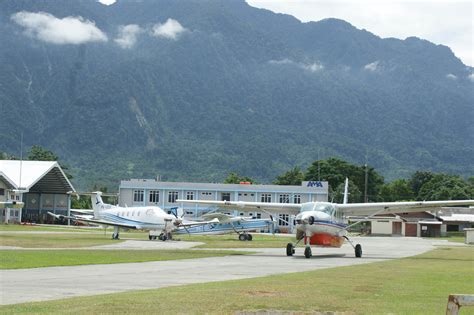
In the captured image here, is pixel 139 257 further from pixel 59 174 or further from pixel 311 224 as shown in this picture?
pixel 59 174

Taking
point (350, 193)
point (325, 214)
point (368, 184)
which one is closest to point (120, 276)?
point (325, 214)

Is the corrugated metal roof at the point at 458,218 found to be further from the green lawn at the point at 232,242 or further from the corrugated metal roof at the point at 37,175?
the corrugated metal roof at the point at 37,175

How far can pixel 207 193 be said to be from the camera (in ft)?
311

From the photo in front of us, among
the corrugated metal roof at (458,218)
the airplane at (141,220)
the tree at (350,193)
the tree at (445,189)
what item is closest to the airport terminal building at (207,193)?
the corrugated metal roof at (458,218)

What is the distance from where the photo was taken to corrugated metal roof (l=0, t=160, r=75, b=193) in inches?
3024

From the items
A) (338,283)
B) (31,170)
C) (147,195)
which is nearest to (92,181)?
(147,195)

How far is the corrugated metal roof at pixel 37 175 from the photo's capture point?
252 feet

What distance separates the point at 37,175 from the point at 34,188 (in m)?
10.3

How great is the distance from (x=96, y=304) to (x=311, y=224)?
61.3 feet

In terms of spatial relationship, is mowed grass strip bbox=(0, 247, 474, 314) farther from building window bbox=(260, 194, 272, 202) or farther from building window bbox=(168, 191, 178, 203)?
building window bbox=(168, 191, 178, 203)

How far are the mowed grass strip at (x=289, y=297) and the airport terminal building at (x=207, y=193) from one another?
74.0m

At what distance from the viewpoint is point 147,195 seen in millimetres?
95562

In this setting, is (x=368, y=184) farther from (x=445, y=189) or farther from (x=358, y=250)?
(x=358, y=250)

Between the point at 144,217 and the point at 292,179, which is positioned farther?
the point at 292,179
